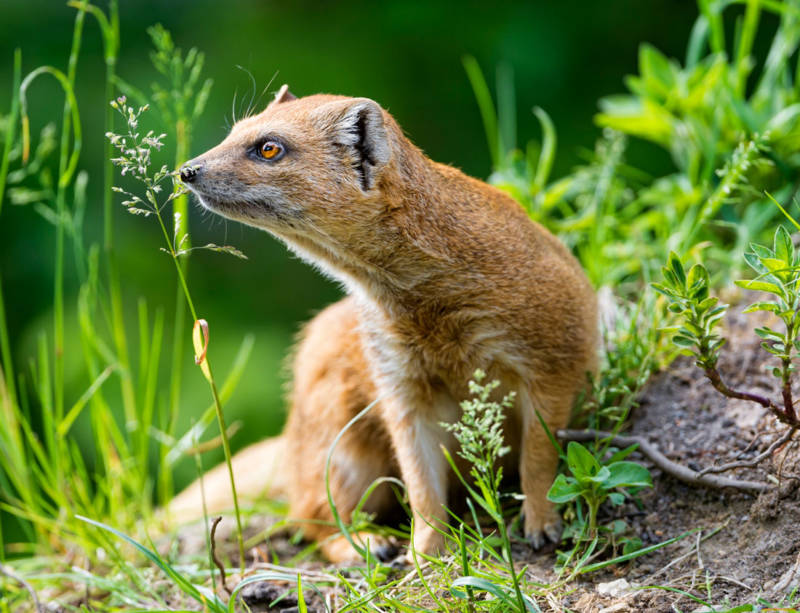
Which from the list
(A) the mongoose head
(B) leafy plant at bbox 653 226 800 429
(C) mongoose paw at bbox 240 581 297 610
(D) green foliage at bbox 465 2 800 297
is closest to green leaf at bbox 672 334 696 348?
(B) leafy plant at bbox 653 226 800 429

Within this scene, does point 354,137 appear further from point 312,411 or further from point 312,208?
point 312,411

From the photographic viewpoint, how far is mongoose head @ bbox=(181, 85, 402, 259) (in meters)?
2.25

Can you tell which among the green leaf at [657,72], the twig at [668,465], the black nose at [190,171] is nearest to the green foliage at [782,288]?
the twig at [668,465]

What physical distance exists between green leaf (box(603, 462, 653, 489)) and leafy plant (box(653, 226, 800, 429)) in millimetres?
275

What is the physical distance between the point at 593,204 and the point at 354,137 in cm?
141

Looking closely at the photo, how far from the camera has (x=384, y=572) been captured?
2408mm

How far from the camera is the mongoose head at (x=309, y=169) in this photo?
225cm

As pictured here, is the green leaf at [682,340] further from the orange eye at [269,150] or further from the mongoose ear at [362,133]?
the orange eye at [269,150]

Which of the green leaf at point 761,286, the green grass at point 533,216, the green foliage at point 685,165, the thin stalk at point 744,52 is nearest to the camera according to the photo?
the green leaf at point 761,286

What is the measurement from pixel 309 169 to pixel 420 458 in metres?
0.92

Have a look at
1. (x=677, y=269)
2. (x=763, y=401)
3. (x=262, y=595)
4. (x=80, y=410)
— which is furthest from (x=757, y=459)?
(x=80, y=410)

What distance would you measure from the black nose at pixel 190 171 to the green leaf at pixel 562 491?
3.77 ft

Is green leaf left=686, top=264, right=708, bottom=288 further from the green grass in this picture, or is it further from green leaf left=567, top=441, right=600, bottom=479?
the green grass

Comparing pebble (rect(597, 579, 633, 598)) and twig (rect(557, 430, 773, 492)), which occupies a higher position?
twig (rect(557, 430, 773, 492))
